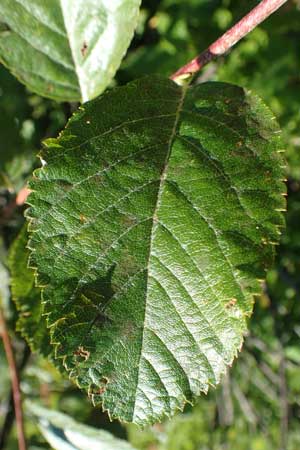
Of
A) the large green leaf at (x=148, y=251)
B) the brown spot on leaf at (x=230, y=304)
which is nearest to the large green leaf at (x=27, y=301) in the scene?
the large green leaf at (x=148, y=251)

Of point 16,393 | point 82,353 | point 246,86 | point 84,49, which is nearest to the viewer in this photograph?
point 82,353

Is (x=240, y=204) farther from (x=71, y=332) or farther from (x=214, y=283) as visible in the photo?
(x=71, y=332)

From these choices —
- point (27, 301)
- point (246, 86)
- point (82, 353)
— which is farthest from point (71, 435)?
point (246, 86)

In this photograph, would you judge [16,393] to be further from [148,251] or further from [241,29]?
[241,29]

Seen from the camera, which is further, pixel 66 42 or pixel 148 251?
pixel 66 42

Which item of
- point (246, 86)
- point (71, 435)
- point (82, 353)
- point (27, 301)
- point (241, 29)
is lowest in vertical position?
point (71, 435)

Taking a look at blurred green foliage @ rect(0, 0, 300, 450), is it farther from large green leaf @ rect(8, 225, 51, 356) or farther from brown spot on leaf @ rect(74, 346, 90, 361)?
brown spot on leaf @ rect(74, 346, 90, 361)

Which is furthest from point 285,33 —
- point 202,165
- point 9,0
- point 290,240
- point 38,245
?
point 38,245

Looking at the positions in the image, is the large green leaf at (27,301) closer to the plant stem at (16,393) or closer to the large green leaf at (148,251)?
the plant stem at (16,393)
